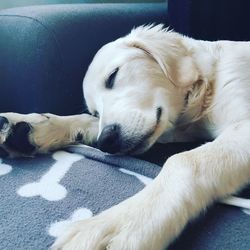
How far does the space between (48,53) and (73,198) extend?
0.69 metres

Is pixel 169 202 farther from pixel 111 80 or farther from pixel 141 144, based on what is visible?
pixel 111 80

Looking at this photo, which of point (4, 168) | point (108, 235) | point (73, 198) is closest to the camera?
point (108, 235)

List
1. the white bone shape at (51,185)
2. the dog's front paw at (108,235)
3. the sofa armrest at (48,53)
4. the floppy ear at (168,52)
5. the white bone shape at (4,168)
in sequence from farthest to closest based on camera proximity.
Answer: the sofa armrest at (48,53), the floppy ear at (168,52), the white bone shape at (4,168), the white bone shape at (51,185), the dog's front paw at (108,235)

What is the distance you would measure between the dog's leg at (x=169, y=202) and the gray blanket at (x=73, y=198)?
0.11ft

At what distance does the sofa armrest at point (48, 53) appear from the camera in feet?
4.80

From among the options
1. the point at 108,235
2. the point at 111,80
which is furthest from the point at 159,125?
the point at 108,235

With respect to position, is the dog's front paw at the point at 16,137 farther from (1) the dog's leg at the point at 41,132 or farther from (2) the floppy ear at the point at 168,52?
(2) the floppy ear at the point at 168,52

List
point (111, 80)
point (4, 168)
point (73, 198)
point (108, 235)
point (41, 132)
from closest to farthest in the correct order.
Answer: point (108, 235) < point (73, 198) < point (4, 168) < point (41, 132) < point (111, 80)

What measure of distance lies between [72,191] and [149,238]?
274 millimetres

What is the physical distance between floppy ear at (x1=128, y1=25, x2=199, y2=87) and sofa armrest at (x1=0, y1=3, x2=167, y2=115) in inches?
7.5

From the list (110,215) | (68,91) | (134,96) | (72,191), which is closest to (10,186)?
(72,191)

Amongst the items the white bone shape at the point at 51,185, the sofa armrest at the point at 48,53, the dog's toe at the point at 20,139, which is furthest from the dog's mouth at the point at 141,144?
the sofa armrest at the point at 48,53

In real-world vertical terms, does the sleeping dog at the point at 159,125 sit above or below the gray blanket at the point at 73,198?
above

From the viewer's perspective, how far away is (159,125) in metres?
1.18
